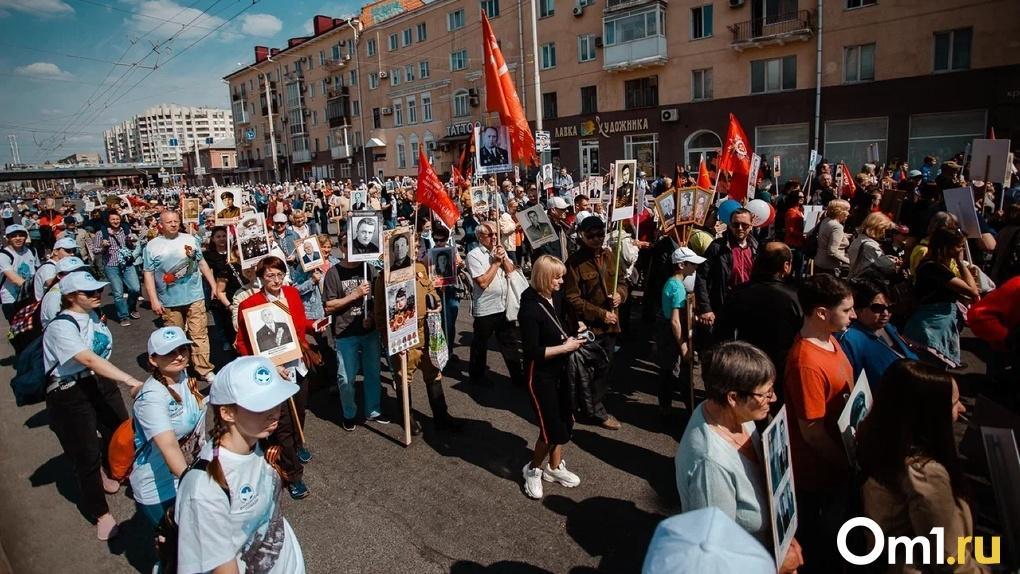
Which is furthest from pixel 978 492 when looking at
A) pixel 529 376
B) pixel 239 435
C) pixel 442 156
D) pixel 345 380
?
pixel 442 156

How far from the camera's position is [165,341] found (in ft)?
10.0

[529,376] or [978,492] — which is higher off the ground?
[529,376]

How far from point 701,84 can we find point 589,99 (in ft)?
22.1

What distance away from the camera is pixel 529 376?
162 inches

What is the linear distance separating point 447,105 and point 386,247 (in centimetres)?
4002

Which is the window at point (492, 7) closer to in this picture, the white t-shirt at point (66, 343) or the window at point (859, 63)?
the window at point (859, 63)

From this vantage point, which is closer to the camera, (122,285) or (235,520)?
(235,520)

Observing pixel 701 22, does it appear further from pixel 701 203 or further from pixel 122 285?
pixel 122 285

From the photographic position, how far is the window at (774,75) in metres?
25.9

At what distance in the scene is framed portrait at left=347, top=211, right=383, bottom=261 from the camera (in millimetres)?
5305

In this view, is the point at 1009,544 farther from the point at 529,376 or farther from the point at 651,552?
the point at 529,376

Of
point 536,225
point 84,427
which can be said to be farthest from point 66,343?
point 536,225

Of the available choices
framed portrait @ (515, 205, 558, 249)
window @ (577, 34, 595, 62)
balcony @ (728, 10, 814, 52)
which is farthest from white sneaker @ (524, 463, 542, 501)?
window @ (577, 34, 595, 62)

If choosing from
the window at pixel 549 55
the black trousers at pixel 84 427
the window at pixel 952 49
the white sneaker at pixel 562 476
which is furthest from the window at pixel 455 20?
the white sneaker at pixel 562 476
